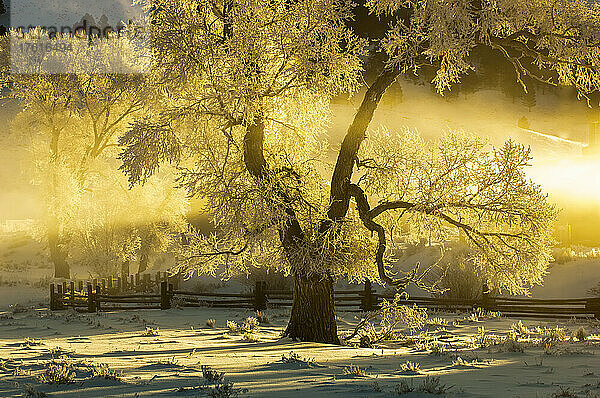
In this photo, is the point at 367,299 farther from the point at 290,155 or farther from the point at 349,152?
the point at 349,152

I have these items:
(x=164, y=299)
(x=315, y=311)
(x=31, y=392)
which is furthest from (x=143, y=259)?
(x=31, y=392)

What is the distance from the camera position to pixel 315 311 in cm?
1345

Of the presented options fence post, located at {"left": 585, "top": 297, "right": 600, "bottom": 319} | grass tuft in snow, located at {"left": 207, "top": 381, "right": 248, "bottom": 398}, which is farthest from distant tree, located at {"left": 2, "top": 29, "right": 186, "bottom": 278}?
grass tuft in snow, located at {"left": 207, "top": 381, "right": 248, "bottom": 398}

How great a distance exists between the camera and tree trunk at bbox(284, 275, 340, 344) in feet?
44.0

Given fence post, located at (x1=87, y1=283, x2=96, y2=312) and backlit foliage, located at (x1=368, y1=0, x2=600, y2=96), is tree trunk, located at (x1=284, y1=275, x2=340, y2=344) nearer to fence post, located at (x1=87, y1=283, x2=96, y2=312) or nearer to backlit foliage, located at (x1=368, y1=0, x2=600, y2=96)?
backlit foliage, located at (x1=368, y1=0, x2=600, y2=96)

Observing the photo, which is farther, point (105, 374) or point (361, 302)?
point (361, 302)

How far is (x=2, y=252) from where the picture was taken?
1997 inches

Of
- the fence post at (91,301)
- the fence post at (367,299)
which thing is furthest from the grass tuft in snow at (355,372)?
the fence post at (91,301)

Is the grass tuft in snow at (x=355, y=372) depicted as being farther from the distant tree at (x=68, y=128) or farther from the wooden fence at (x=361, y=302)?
the distant tree at (x=68, y=128)

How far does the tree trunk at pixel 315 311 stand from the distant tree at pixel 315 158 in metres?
0.03

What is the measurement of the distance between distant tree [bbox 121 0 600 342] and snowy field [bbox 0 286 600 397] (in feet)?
5.71


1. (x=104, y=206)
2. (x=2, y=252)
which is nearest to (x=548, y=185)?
(x=104, y=206)

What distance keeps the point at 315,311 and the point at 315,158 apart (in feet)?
10.7

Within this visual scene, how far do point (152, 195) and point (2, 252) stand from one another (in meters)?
23.9
